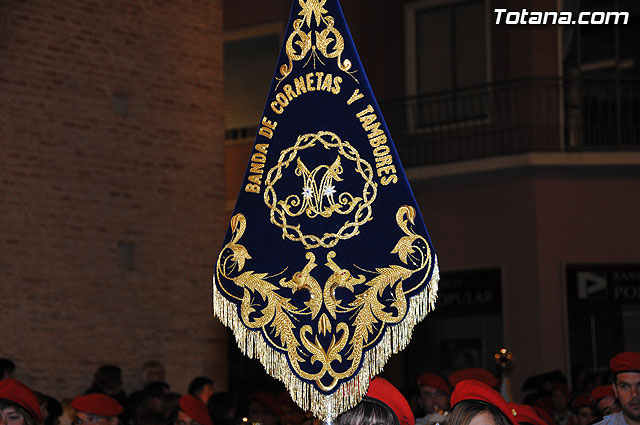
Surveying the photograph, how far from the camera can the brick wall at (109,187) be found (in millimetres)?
13773

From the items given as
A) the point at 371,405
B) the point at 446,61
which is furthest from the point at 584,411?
the point at 446,61

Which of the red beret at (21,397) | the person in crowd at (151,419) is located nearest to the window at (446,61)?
the person in crowd at (151,419)

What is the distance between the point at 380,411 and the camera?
15.8 ft

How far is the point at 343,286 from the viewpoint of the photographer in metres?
6.13

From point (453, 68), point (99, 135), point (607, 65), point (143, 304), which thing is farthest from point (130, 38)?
point (607, 65)

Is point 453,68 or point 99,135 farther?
point 453,68

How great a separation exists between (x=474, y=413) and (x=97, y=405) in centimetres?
521

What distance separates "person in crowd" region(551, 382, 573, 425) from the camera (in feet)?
41.6

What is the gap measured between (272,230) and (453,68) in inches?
533

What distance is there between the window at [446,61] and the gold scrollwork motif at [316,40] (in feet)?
41.3

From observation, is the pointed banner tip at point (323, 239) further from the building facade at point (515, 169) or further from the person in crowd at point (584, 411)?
the building facade at point (515, 169)

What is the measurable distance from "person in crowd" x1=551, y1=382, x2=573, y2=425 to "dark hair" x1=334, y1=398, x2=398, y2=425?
800 cm

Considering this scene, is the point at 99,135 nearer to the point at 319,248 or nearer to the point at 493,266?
the point at 493,266

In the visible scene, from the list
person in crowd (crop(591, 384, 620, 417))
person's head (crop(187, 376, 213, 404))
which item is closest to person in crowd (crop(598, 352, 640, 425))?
person in crowd (crop(591, 384, 620, 417))
